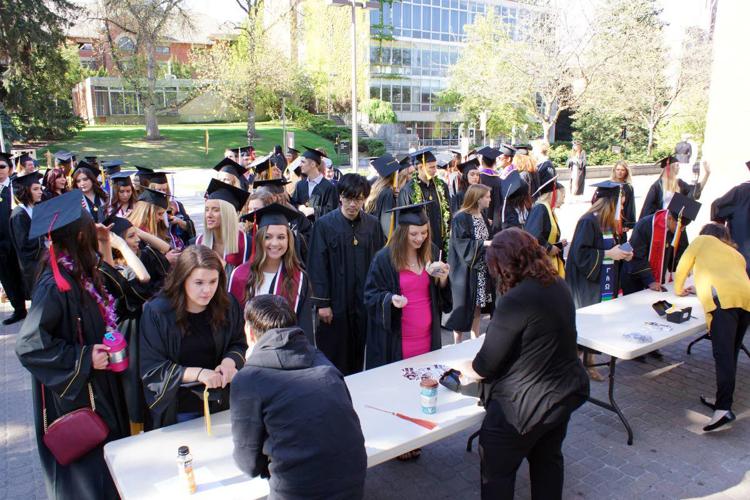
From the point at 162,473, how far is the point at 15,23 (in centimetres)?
3015

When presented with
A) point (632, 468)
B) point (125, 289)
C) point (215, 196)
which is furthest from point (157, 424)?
point (632, 468)

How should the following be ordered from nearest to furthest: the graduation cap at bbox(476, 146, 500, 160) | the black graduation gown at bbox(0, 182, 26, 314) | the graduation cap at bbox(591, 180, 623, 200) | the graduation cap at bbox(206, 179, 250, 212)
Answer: the graduation cap at bbox(206, 179, 250, 212)
the graduation cap at bbox(591, 180, 623, 200)
the black graduation gown at bbox(0, 182, 26, 314)
the graduation cap at bbox(476, 146, 500, 160)

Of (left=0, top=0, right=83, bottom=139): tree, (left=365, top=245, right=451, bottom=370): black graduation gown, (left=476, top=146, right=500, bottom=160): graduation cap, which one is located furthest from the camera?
(left=0, top=0, right=83, bottom=139): tree

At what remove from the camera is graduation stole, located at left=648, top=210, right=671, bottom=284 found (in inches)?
231

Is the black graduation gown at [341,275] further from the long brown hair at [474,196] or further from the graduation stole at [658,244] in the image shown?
the graduation stole at [658,244]

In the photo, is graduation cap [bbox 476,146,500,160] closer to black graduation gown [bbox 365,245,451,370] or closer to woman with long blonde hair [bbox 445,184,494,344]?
woman with long blonde hair [bbox 445,184,494,344]

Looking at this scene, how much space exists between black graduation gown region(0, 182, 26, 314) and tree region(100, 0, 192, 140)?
28177 millimetres

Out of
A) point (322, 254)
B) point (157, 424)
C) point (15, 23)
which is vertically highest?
point (15, 23)

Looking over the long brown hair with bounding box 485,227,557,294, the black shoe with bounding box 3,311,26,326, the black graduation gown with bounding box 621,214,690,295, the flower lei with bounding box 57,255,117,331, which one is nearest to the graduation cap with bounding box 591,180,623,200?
the black graduation gown with bounding box 621,214,690,295

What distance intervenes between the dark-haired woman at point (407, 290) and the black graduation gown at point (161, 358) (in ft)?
4.43

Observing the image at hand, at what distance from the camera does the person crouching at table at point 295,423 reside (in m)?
2.18

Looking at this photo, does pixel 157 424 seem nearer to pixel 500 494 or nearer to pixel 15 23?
pixel 500 494

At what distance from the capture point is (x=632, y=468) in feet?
13.6

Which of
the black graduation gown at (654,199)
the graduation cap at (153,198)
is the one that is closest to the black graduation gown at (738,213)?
the black graduation gown at (654,199)
